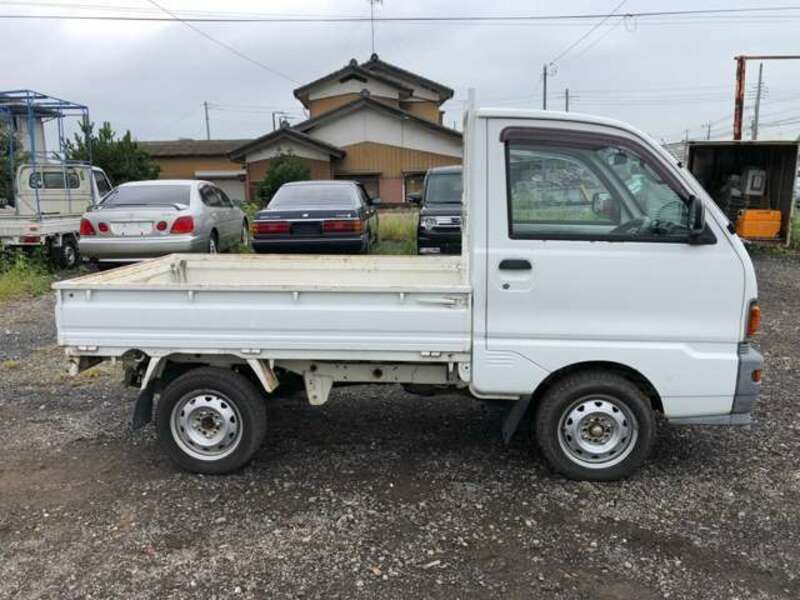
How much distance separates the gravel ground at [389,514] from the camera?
3078 millimetres

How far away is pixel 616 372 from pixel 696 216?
0.98 metres

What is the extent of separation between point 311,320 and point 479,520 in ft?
4.69

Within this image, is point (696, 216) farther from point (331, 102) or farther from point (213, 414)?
point (331, 102)

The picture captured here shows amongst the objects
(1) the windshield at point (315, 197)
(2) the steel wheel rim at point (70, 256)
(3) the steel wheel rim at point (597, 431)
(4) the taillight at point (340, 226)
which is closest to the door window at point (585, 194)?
(3) the steel wheel rim at point (597, 431)

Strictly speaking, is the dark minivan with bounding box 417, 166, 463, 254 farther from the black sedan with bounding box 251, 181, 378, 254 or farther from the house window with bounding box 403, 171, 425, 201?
the house window with bounding box 403, 171, 425, 201

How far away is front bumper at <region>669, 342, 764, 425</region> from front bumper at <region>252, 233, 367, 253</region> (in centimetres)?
716

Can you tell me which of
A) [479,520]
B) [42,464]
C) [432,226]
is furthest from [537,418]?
[432,226]

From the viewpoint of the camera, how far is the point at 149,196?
35.3 ft

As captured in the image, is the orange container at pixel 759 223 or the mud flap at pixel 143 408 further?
the orange container at pixel 759 223

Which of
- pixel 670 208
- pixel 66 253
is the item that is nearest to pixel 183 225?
pixel 66 253

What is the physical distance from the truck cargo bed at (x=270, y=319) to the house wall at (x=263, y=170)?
24515mm

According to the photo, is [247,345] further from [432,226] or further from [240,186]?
[240,186]

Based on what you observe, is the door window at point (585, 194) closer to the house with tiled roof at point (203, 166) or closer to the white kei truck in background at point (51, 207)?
the white kei truck in background at point (51, 207)

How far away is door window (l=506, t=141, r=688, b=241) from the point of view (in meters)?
3.67
